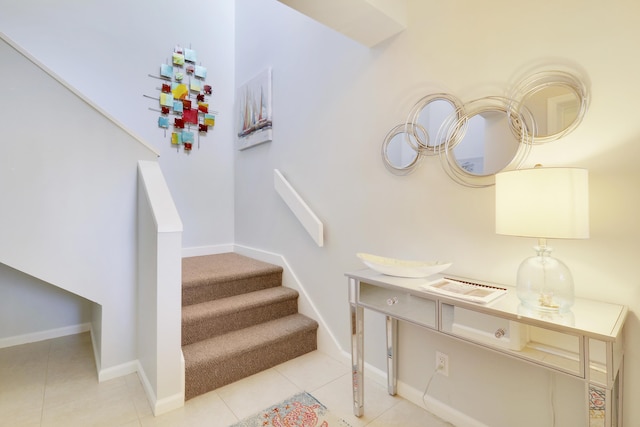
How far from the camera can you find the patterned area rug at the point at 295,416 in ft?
5.14

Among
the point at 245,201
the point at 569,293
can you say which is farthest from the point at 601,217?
the point at 245,201

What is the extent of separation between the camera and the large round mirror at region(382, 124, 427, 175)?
173 centimetres

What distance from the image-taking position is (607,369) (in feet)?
2.84

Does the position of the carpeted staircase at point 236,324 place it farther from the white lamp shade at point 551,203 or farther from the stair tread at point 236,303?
the white lamp shade at point 551,203

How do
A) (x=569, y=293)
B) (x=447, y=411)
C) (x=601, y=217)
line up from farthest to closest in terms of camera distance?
(x=447, y=411)
(x=601, y=217)
(x=569, y=293)

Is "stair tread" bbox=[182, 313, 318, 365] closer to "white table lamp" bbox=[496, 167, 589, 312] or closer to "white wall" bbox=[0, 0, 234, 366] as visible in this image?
"white wall" bbox=[0, 0, 234, 366]

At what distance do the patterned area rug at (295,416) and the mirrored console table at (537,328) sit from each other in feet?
2.19

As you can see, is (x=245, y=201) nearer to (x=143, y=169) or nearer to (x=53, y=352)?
(x=143, y=169)

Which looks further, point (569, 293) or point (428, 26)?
point (428, 26)

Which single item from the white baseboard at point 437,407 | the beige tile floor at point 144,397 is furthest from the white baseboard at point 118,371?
the white baseboard at point 437,407

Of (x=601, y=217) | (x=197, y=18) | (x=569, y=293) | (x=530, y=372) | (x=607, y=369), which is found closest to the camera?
(x=607, y=369)

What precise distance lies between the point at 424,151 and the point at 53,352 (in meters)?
3.09

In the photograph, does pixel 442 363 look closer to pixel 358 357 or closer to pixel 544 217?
pixel 358 357

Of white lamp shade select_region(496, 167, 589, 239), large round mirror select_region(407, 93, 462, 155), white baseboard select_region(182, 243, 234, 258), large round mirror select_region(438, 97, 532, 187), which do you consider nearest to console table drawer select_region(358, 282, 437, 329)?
white lamp shade select_region(496, 167, 589, 239)
